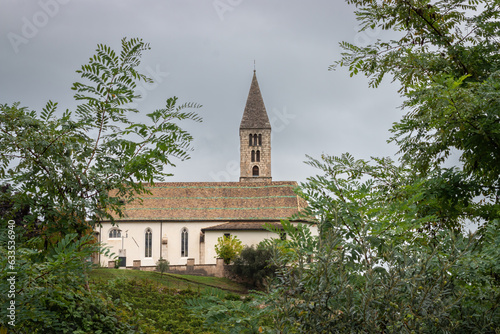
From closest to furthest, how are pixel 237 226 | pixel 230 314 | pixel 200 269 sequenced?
pixel 230 314, pixel 200 269, pixel 237 226

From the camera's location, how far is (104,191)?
4.20 meters

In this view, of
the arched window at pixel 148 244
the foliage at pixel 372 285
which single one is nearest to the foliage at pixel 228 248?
the arched window at pixel 148 244

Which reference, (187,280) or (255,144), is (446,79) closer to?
(187,280)

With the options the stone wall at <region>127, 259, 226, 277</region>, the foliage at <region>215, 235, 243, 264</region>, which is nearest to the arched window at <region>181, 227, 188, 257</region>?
the stone wall at <region>127, 259, 226, 277</region>

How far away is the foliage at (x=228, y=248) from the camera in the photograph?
4350 centimetres

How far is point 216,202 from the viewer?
2041 inches

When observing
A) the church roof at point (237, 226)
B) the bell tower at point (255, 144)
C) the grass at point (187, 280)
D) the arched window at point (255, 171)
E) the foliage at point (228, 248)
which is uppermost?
the bell tower at point (255, 144)

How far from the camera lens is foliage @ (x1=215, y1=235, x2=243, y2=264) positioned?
43500 mm

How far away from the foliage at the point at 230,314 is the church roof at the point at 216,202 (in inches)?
1807

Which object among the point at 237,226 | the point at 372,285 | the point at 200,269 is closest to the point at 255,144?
the point at 237,226

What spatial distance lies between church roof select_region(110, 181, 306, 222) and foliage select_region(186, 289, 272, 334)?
151 ft

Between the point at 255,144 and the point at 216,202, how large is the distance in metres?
13.7

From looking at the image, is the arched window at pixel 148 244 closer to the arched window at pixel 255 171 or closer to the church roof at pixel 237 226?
the church roof at pixel 237 226

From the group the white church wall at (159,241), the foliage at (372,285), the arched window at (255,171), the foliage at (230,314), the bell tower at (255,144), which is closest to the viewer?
the foliage at (372,285)
